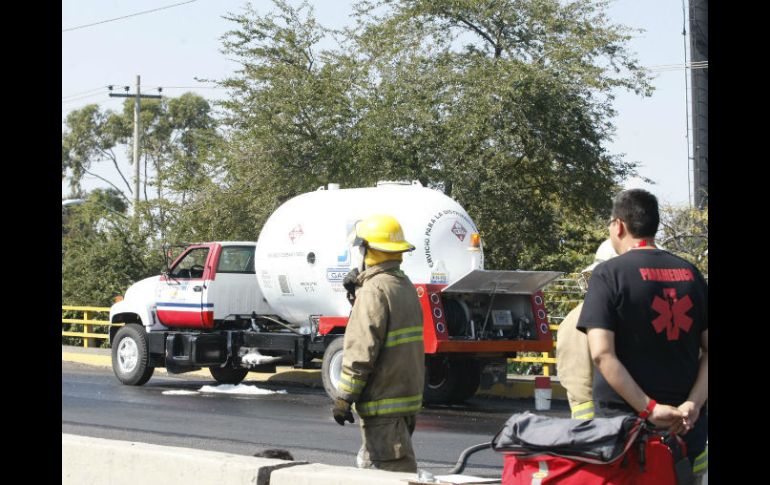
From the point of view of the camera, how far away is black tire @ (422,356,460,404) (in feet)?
51.4

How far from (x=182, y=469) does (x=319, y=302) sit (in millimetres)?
10610

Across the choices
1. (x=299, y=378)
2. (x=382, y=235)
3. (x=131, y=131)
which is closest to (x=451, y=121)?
(x=299, y=378)

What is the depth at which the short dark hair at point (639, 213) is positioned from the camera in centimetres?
461

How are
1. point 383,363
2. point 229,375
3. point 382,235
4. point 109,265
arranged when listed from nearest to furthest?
point 383,363
point 382,235
point 229,375
point 109,265

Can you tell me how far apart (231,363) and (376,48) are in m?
10.6

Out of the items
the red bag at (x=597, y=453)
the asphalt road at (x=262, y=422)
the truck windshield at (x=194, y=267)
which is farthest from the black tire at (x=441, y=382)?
the red bag at (x=597, y=453)

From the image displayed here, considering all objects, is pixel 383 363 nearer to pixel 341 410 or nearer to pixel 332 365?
pixel 341 410

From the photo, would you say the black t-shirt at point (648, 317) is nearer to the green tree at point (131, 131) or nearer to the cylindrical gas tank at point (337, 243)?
the cylindrical gas tank at point (337, 243)

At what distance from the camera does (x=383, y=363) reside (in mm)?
6020

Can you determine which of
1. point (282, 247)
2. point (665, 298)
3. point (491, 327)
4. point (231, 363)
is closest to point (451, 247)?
point (491, 327)

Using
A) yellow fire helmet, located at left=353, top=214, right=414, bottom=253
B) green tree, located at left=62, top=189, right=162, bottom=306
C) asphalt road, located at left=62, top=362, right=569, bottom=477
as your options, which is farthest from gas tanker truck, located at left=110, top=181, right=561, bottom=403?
green tree, located at left=62, top=189, right=162, bottom=306

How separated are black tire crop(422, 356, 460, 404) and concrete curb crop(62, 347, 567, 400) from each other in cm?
100

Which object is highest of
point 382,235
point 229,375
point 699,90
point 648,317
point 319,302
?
point 699,90

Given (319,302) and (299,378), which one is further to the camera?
(299,378)
